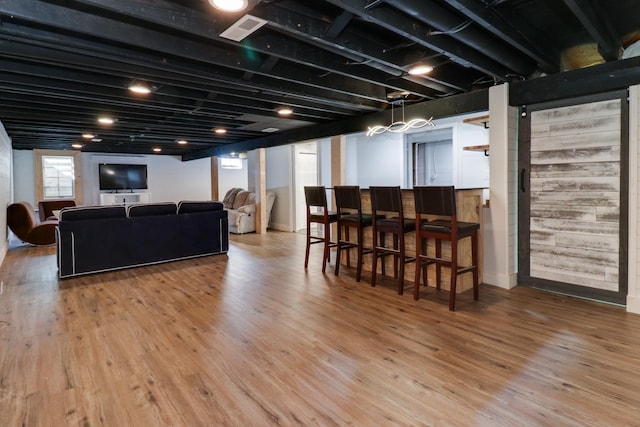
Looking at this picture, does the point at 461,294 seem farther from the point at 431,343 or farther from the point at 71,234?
the point at 71,234

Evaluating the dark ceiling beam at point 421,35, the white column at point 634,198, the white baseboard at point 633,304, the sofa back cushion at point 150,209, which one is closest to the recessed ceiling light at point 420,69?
the dark ceiling beam at point 421,35

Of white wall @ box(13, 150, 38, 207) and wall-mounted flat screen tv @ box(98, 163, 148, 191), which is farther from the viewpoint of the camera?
wall-mounted flat screen tv @ box(98, 163, 148, 191)

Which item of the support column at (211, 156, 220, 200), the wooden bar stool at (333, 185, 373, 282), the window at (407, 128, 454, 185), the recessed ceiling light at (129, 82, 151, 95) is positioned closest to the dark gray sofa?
the recessed ceiling light at (129, 82, 151, 95)

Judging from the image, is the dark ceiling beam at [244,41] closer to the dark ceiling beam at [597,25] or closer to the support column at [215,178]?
the dark ceiling beam at [597,25]

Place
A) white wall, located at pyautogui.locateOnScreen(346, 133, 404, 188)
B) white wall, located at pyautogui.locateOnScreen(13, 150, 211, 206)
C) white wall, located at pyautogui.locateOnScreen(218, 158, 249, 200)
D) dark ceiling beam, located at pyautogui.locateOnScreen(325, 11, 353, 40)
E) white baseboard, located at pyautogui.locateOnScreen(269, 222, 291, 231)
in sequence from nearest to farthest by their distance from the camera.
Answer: dark ceiling beam, located at pyautogui.locateOnScreen(325, 11, 353, 40), white wall, located at pyautogui.locateOnScreen(346, 133, 404, 188), white baseboard, located at pyautogui.locateOnScreen(269, 222, 291, 231), white wall, located at pyautogui.locateOnScreen(13, 150, 211, 206), white wall, located at pyautogui.locateOnScreen(218, 158, 249, 200)

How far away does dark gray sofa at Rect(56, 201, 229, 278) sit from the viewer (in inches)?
169

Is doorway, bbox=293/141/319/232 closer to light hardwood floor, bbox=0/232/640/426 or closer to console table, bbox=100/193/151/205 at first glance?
light hardwood floor, bbox=0/232/640/426

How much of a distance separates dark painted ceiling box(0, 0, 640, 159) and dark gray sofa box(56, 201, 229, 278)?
4.57 feet

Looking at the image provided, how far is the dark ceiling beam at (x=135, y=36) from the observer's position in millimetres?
2131

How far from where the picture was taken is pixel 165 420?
1.70 m

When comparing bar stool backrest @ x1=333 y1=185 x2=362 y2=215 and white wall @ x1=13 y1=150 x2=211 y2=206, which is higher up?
white wall @ x1=13 y1=150 x2=211 y2=206

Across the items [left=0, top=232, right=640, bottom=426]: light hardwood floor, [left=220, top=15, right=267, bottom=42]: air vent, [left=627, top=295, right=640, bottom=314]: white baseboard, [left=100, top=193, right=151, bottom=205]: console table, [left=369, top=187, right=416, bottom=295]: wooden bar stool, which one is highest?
[left=220, top=15, right=267, bottom=42]: air vent

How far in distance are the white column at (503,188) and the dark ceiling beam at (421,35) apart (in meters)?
0.40

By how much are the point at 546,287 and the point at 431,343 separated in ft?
6.11
